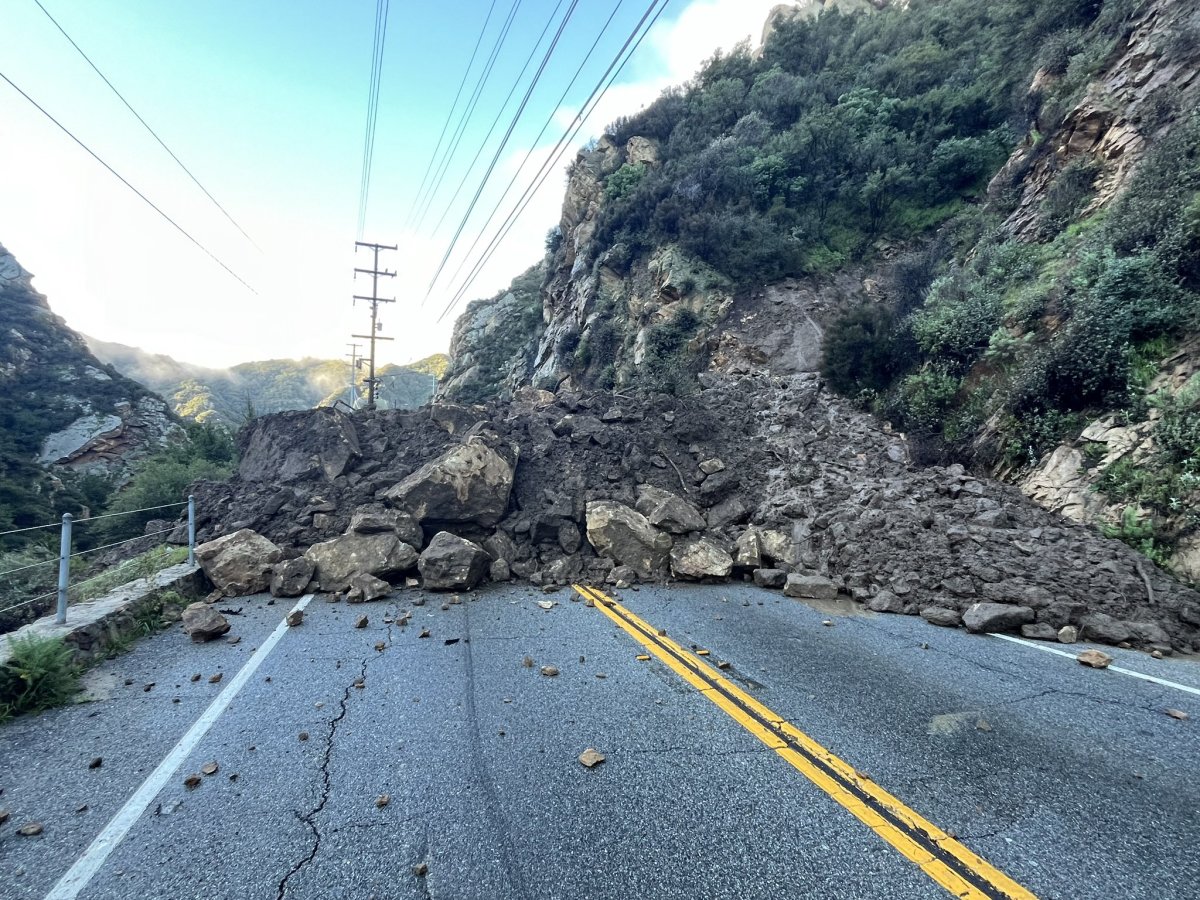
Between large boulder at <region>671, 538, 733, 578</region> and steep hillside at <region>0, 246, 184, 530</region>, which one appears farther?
steep hillside at <region>0, 246, 184, 530</region>

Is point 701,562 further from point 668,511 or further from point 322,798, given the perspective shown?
point 322,798

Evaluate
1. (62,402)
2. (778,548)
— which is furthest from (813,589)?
(62,402)

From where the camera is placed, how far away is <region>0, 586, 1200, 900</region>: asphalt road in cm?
230

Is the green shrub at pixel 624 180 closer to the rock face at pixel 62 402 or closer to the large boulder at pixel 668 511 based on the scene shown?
the large boulder at pixel 668 511

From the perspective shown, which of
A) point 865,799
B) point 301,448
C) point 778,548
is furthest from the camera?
point 301,448

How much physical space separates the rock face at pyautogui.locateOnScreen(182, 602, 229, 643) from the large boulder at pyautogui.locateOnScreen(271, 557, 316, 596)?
1241 millimetres

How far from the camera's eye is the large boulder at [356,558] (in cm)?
728

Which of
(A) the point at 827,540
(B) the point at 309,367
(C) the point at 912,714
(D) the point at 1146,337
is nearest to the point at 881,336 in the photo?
(D) the point at 1146,337

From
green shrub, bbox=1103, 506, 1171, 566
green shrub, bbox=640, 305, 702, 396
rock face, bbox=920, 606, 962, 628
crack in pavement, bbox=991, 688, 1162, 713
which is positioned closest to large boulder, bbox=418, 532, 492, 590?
rock face, bbox=920, 606, 962, 628

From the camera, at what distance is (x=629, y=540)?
8.38 metres

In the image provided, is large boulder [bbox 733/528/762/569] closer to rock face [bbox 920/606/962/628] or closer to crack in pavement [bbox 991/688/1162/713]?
rock face [bbox 920/606/962/628]

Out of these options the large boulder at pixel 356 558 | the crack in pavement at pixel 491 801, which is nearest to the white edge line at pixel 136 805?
the crack in pavement at pixel 491 801

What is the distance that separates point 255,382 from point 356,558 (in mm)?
129416

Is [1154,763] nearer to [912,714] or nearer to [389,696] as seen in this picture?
[912,714]
